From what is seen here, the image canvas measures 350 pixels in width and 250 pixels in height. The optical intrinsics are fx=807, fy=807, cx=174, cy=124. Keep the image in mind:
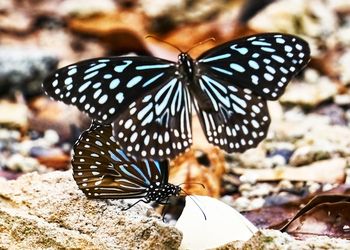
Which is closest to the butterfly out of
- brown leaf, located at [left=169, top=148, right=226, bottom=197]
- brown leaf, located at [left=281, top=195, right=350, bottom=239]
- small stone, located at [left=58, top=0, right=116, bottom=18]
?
brown leaf, located at [left=169, top=148, right=226, bottom=197]

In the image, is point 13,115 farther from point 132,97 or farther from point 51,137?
point 132,97

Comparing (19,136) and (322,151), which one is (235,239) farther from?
(19,136)

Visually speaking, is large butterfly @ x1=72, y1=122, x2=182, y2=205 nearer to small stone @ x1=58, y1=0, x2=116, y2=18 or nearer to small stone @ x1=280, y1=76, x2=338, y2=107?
small stone @ x1=280, y1=76, x2=338, y2=107

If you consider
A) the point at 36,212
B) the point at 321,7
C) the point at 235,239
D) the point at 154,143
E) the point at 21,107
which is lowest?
the point at 235,239

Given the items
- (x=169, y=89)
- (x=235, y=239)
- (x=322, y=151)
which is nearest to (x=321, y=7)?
(x=322, y=151)

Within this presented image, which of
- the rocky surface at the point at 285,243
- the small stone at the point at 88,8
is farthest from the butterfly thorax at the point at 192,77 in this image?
the small stone at the point at 88,8

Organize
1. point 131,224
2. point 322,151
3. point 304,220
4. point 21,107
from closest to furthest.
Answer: point 131,224 < point 304,220 < point 322,151 < point 21,107

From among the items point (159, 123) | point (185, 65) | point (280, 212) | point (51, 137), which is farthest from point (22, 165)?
point (280, 212)
